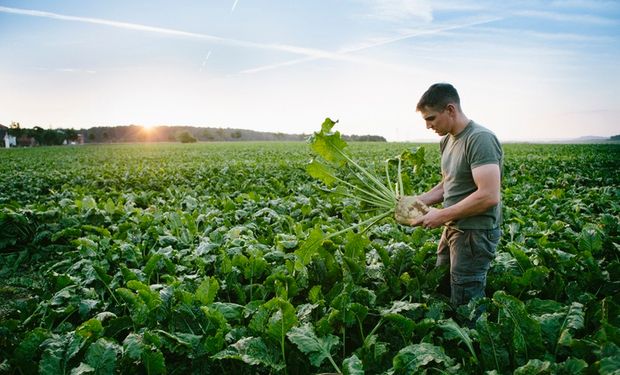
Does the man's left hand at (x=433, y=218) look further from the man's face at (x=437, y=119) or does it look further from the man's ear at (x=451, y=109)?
the man's ear at (x=451, y=109)

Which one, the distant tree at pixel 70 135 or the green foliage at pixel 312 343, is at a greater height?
the distant tree at pixel 70 135

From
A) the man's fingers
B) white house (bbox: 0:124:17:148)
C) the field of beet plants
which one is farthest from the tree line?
the man's fingers

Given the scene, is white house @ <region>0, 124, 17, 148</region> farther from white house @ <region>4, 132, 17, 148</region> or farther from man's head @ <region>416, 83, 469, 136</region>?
man's head @ <region>416, 83, 469, 136</region>

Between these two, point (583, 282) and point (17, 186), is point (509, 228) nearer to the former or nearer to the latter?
point (583, 282)

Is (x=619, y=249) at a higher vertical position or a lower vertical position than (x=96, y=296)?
higher

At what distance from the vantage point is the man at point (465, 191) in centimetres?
281

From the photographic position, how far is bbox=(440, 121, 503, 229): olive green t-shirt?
2826 mm

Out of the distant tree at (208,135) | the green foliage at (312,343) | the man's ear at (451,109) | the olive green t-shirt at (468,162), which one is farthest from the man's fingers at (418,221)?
the distant tree at (208,135)

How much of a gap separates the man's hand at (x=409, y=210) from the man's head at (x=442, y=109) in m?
0.67

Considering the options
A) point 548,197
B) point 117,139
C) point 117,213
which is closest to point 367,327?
point 117,213

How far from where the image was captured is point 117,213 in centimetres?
621

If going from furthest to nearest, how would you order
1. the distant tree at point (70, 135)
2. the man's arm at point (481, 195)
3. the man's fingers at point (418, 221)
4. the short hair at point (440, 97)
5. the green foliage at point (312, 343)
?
the distant tree at point (70, 135) → the man's fingers at point (418, 221) → the short hair at point (440, 97) → the man's arm at point (481, 195) → the green foliage at point (312, 343)

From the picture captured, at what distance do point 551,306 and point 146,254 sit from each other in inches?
164

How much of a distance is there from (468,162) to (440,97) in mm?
544
